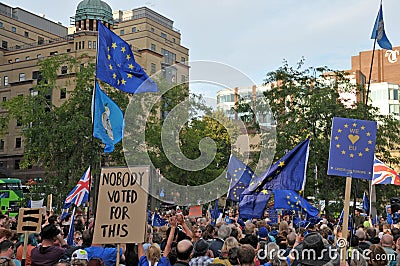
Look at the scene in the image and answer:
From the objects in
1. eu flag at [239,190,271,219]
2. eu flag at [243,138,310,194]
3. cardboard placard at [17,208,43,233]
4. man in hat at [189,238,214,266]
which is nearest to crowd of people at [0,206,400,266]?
man in hat at [189,238,214,266]

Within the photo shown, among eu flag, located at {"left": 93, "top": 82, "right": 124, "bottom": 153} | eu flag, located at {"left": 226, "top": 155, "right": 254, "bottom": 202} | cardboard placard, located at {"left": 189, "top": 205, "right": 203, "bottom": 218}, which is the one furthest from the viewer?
eu flag, located at {"left": 226, "top": 155, "right": 254, "bottom": 202}

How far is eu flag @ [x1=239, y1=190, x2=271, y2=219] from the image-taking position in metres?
17.5

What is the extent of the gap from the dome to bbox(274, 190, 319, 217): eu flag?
6399 centimetres

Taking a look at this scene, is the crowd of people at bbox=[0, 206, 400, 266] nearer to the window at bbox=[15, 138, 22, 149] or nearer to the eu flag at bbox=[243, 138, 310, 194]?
the eu flag at bbox=[243, 138, 310, 194]

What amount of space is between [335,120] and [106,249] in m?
4.13

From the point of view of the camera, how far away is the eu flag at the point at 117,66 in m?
12.5

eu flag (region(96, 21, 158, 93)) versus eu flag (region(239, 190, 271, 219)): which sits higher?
eu flag (region(96, 21, 158, 93))

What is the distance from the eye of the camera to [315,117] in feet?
102

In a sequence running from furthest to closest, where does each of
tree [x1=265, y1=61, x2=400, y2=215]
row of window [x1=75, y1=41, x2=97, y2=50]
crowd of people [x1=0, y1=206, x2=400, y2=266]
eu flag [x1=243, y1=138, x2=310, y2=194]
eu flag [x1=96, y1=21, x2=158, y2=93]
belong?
row of window [x1=75, y1=41, x2=97, y2=50] → tree [x1=265, y1=61, x2=400, y2=215] → eu flag [x1=243, y1=138, x2=310, y2=194] → eu flag [x1=96, y1=21, x2=158, y2=93] → crowd of people [x1=0, y1=206, x2=400, y2=266]

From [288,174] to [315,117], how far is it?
1772 centimetres

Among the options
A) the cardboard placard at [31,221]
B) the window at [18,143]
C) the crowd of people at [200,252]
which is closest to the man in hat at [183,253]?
the crowd of people at [200,252]

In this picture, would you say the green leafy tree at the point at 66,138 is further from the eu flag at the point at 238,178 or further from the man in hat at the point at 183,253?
the man in hat at the point at 183,253

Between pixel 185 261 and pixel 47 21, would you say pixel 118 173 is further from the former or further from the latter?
pixel 47 21

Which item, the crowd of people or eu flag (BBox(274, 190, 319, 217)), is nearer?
the crowd of people
